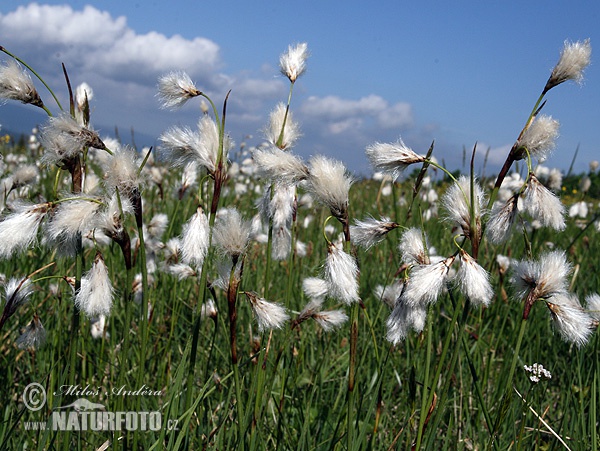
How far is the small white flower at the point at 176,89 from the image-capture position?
1791mm

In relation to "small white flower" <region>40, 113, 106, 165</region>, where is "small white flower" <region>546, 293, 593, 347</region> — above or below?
below

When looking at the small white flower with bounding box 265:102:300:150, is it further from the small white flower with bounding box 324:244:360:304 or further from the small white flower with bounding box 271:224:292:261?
the small white flower with bounding box 324:244:360:304

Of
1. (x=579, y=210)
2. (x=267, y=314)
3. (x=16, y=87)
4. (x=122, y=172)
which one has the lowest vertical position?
(x=267, y=314)

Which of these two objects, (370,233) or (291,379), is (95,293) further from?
(291,379)

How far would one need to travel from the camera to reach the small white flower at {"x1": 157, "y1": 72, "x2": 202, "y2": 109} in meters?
1.79

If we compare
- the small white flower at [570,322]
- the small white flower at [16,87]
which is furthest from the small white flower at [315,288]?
the small white flower at [16,87]

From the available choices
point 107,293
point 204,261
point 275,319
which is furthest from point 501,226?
point 107,293

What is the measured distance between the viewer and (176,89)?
1.80 m

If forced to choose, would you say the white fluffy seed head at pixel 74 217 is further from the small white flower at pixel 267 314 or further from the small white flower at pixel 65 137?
the small white flower at pixel 267 314

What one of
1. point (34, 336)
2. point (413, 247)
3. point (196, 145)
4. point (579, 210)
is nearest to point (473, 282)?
point (413, 247)

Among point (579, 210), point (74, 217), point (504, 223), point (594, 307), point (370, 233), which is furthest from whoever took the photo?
point (579, 210)

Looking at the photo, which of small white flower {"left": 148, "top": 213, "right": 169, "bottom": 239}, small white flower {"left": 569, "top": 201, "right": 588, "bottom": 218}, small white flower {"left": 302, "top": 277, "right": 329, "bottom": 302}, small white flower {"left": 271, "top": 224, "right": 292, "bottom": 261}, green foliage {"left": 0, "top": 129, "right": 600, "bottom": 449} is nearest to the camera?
green foliage {"left": 0, "top": 129, "right": 600, "bottom": 449}

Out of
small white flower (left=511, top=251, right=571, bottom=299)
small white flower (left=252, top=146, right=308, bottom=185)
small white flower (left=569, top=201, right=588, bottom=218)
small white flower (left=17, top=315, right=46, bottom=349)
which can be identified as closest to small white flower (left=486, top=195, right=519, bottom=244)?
small white flower (left=511, top=251, right=571, bottom=299)

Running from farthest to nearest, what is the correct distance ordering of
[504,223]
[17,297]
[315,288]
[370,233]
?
[315,288], [17,297], [370,233], [504,223]
